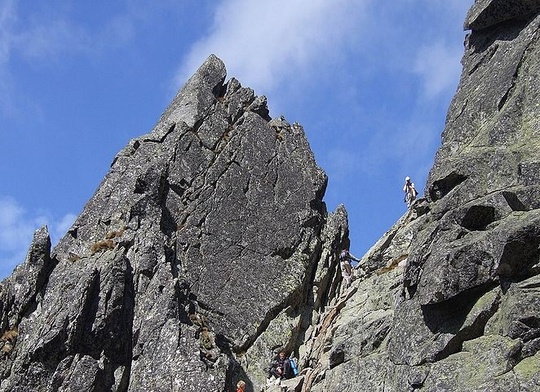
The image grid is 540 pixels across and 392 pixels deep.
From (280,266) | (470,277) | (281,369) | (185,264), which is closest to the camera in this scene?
(470,277)

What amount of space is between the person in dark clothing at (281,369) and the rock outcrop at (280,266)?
4.31 ft

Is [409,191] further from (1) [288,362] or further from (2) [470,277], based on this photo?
(2) [470,277]

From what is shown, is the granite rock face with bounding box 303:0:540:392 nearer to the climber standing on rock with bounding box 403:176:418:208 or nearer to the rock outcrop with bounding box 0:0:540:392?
the rock outcrop with bounding box 0:0:540:392

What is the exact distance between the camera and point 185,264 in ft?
169

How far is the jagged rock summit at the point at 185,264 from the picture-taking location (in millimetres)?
42875

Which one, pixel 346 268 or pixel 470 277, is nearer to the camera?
pixel 470 277

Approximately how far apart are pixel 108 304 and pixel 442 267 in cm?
2014

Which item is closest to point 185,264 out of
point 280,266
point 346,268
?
point 280,266

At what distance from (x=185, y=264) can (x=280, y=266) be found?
20.2 feet

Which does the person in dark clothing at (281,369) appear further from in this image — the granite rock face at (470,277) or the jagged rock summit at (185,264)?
the granite rock face at (470,277)

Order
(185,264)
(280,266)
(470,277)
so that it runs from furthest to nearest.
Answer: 1. (280,266)
2. (185,264)
3. (470,277)

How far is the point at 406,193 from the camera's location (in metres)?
59.8

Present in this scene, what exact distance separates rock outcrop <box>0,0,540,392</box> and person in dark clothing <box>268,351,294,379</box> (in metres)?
1.31

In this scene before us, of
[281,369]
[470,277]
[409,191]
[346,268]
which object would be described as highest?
[409,191]
